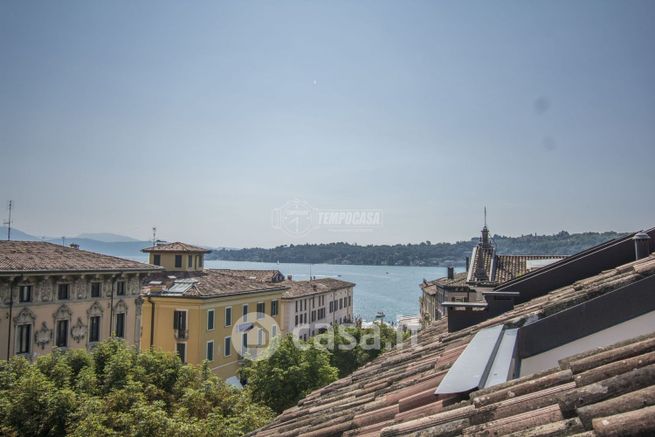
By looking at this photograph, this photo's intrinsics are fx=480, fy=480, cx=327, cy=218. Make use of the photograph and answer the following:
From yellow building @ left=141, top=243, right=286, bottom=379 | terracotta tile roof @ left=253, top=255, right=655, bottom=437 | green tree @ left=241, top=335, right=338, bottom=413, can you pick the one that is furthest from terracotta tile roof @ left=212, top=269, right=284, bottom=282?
terracotta tile roof @ left=253, top=255, right=655, bottom=437

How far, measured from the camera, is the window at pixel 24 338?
21.4 metres

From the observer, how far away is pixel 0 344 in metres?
20.6

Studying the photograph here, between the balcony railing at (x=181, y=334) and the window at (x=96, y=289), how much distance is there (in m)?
6.52

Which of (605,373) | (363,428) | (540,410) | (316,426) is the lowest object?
(316,426)

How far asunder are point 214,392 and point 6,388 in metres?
5.41

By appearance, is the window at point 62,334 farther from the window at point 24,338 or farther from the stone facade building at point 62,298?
the window at point 24,338

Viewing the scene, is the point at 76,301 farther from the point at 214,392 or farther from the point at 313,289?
the point at 313,289

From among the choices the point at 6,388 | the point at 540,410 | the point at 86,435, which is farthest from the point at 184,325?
the point at 540,410

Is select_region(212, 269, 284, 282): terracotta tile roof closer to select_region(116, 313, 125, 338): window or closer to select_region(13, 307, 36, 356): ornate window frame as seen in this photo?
select_region(116, 313, 125, 338): window

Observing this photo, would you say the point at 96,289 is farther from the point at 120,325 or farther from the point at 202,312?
the point at 202,312

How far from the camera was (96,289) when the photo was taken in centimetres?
2539

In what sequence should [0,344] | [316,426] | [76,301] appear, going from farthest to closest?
1. [76,301]
2. [0,344]
3. [316,426]

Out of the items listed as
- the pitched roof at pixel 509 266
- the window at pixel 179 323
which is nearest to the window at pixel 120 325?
the window at pixel 179 323

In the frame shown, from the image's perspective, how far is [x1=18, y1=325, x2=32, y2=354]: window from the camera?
70.3 feet
